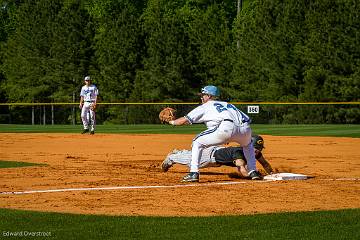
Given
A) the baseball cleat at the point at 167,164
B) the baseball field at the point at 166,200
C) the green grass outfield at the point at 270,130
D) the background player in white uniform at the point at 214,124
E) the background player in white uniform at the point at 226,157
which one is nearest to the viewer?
the baseball field at the point at 166,200

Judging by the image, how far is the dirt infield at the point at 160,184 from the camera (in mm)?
9602

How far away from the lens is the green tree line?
145ft

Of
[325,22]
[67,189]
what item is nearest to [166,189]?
[67,189]

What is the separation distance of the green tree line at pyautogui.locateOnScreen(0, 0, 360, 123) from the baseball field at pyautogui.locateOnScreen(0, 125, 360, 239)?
1071 inches

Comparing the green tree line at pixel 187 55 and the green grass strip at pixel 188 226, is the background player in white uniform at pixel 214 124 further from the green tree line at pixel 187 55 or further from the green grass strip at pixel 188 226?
the green tree line at pixel 187 55

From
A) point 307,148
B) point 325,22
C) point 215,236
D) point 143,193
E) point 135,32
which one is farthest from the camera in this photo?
point 135,32

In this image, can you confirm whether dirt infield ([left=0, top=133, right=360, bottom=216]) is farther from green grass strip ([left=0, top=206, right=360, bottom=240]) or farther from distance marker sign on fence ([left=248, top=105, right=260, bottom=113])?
distance marker sign on fence ([left=248, top=105, right=260, bottom=113])

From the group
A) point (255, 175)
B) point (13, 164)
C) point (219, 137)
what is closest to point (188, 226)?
point (219, 137)

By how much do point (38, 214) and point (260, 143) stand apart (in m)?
5.07

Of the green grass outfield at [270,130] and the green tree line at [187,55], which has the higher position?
the green tree line at [187,55]

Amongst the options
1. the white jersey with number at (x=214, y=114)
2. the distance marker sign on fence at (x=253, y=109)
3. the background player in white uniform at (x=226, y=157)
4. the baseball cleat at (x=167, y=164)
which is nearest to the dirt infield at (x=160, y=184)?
the baseball cleat at (x=167, y=164)

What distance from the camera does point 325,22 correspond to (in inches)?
1751

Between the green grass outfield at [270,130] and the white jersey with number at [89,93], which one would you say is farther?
the green grass outfield at [270,130]

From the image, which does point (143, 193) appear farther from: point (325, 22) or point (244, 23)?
point (244, 23)
